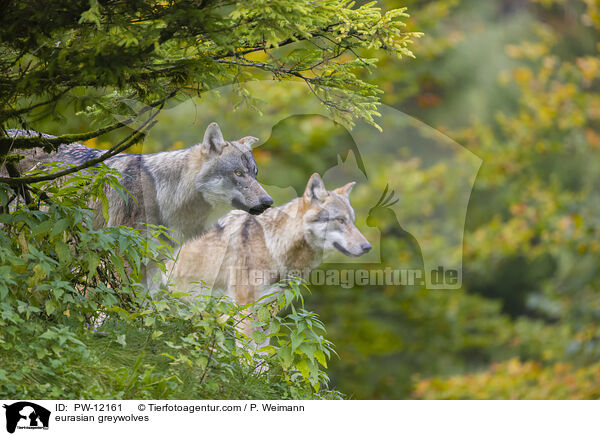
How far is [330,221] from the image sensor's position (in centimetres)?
429

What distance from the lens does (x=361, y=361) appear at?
7.41 m

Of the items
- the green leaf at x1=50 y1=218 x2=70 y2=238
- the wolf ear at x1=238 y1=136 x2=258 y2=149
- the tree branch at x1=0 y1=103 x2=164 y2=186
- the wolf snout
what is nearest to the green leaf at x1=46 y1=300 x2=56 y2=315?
the green leaf at x1=50 y1=218 x2=70 y2=238

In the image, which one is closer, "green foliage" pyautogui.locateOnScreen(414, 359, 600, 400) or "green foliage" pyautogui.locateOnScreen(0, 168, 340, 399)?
"green foliage" pyautogui.locateOnScreen(0, 168, 340, 399)

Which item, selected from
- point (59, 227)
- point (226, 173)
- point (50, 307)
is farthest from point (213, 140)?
point (50, 307)

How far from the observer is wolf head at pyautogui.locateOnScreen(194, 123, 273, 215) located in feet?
13.2

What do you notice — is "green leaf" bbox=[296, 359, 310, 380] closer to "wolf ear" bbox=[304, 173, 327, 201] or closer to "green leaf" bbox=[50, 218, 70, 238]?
"wolf ear" bbox=[304, 173, 327, 201]

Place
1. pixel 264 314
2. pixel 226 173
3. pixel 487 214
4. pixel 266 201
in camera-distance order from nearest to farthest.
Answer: pixel 264 314, pixel 266 201, pixel 226 173, pixel 487 214

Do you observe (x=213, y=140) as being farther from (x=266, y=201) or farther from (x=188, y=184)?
(x=266, y=201)

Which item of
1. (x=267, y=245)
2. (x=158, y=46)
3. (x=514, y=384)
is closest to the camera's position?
(x=158, y=46)

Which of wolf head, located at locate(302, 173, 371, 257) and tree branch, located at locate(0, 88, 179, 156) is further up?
tree branch, located at locate(0, 88, 179, 156)

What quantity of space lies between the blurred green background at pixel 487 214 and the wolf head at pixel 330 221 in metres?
2.17

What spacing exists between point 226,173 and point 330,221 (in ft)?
2.34

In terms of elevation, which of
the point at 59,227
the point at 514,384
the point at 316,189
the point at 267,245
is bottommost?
the point at 514,384
